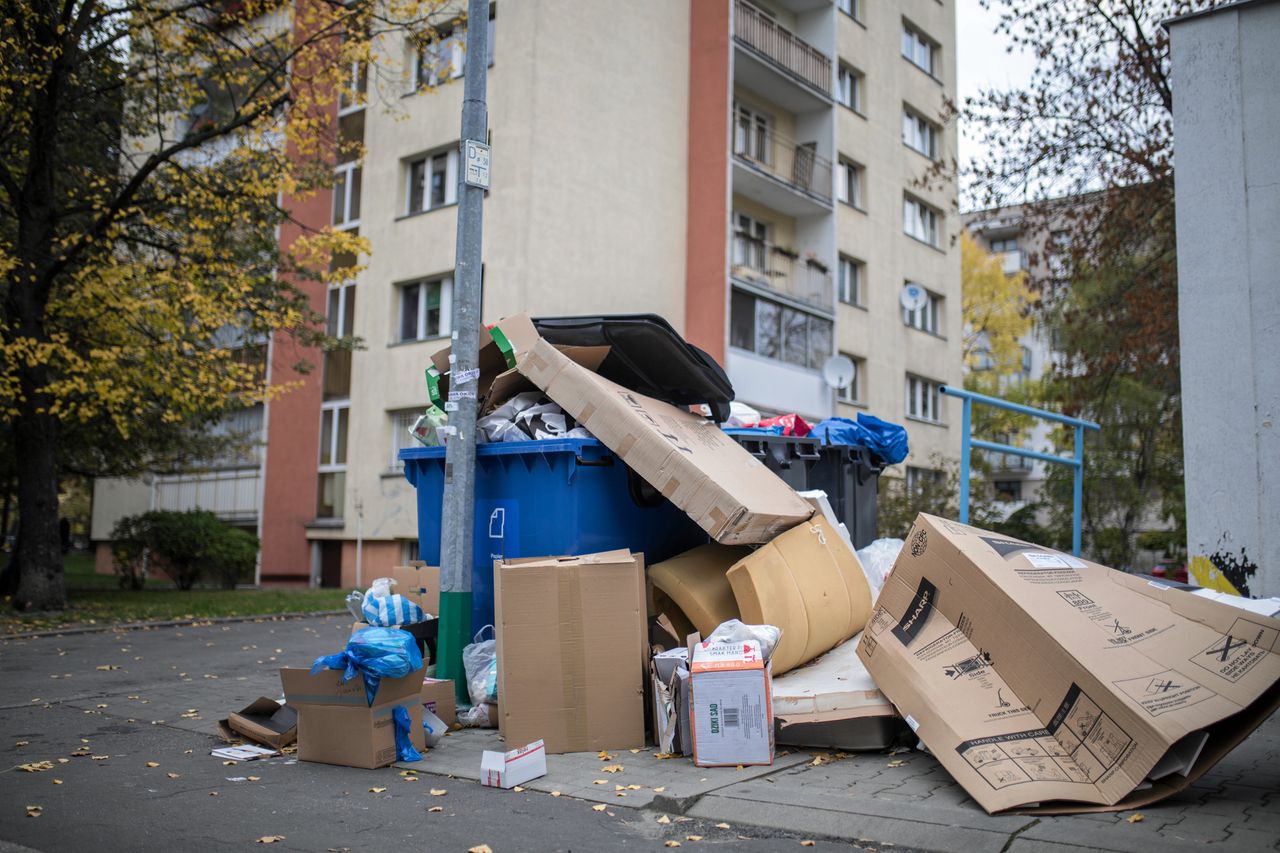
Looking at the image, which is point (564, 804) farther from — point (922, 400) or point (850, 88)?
point (850, 88)

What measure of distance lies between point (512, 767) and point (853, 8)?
955 inches

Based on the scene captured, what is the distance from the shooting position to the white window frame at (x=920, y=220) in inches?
1037

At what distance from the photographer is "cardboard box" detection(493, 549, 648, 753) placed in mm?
5066

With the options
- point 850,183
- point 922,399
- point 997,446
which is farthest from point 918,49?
point 997,446

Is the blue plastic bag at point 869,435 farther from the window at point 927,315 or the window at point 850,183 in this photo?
the window at point 927,315

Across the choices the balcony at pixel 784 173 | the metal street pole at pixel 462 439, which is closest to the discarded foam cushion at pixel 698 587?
the metal street pole at pixel 462 439

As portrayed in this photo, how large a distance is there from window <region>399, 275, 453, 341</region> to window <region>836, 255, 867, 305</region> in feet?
30.1

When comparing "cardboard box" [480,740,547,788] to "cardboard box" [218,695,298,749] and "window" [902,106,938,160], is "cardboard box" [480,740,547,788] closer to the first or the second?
"cardboard box" [218,695,298,749]

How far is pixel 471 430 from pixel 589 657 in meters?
1.57

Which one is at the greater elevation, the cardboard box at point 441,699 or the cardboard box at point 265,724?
the cardboard box at point 441,699

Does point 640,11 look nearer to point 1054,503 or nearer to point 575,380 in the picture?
point 1054,503

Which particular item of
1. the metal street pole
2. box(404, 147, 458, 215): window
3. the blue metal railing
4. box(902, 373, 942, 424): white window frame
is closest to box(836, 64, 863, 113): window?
box(902, 373, 942, 424): white window frame

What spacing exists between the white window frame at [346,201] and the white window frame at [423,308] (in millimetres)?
2252

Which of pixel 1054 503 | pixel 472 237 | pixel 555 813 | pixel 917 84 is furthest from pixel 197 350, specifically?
pixel 917 84
